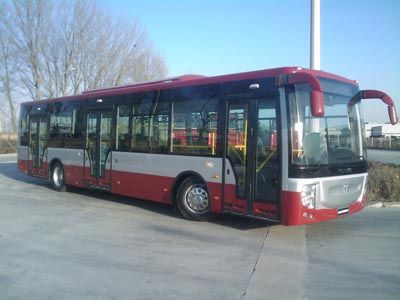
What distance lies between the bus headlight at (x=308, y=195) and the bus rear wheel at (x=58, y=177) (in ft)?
30.3

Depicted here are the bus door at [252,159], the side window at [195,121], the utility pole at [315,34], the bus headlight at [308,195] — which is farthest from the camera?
the utility pole at [315,34]

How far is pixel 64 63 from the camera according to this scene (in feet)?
139

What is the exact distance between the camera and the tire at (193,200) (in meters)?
9.60

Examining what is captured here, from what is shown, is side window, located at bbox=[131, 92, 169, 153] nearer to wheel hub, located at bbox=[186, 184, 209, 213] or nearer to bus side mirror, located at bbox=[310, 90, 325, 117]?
wheel hub, located at bbox=[186, 184, 209, 213]

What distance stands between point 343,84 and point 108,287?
5.79 m

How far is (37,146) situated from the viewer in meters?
16.1

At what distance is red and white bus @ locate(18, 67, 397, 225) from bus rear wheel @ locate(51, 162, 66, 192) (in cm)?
270

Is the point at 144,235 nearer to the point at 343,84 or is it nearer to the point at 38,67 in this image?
the point at 343,84

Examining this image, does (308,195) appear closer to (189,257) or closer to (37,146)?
(189,257)

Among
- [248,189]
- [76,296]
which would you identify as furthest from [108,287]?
[248,189]

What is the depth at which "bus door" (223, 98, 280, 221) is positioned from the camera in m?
7.98

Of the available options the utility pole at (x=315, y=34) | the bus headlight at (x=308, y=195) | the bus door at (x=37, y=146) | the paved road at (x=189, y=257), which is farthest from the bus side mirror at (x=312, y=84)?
the bus door at (x=37, y=146)

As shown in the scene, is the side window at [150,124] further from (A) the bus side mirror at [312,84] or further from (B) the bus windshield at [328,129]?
(B) the bus windshield at [328,129]

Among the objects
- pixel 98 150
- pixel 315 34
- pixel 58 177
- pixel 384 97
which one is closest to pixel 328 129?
pixel 384 97
